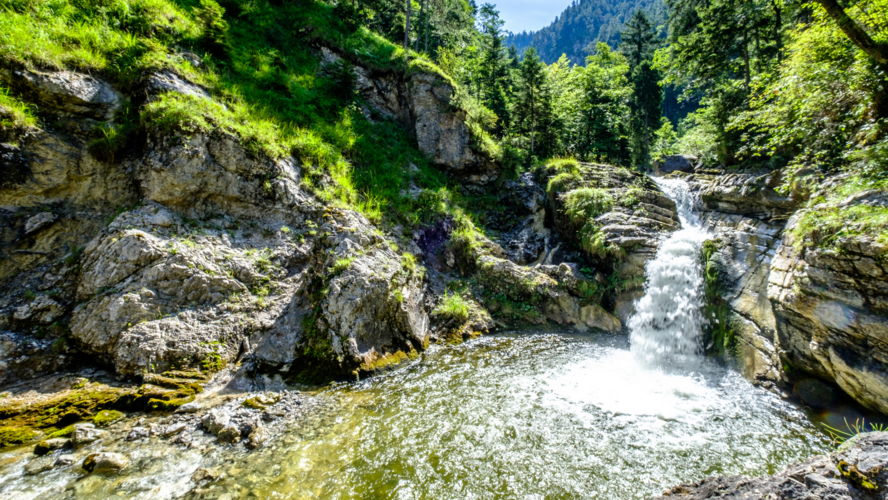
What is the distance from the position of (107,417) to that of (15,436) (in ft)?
3.39

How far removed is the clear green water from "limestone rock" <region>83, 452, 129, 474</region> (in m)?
0.15

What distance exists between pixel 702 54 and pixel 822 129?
11.5 metres

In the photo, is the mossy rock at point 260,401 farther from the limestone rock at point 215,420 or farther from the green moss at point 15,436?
the green moss at point 15,436

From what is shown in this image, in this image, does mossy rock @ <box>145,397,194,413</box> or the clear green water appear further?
mossy rock @ <box>145,397,194,413</box>

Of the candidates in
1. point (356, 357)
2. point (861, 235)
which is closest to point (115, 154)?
point (356, 357)

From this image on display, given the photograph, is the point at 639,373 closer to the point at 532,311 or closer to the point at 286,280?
the point at 532,311

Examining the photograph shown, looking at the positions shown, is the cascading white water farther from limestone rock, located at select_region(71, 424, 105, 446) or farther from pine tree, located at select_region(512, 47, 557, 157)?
limestone rock, located at select_region(71, 424, 105, 446)

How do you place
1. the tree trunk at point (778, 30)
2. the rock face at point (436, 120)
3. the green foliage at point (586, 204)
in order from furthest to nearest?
1. the rock face at point (436, 120)
2. the tree trunk at point (778, 30)
3. the green foliage at point (586, 204)

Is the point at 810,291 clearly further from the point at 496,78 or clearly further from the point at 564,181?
the point at 496,78

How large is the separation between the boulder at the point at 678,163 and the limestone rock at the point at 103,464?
30.7 metres

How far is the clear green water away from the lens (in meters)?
4.60

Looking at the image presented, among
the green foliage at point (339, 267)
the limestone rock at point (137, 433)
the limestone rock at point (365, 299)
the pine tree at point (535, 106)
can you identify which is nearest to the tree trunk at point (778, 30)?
the pine tree at point (535, 106)

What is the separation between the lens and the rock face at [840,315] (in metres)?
5.74

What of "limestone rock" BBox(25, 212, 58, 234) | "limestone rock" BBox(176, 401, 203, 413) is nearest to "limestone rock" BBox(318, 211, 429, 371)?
"limestone rock" BBox(176, 401, 203, 413)
